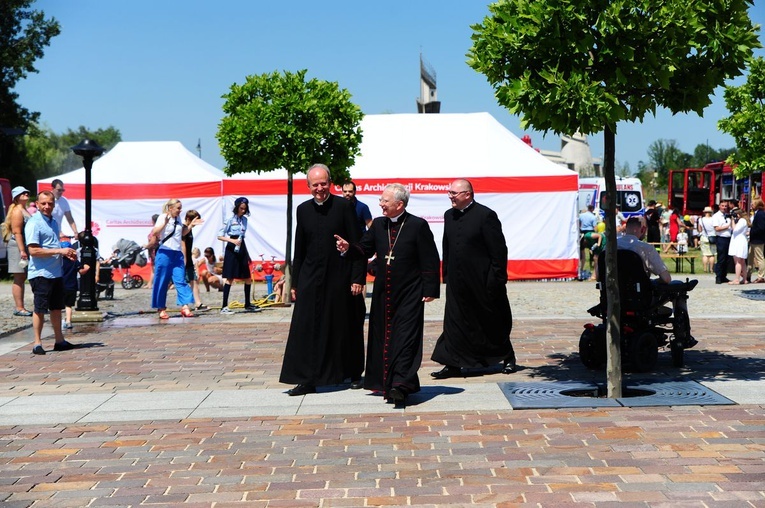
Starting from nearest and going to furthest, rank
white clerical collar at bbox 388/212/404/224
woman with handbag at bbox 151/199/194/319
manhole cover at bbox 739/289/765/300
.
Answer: white clerical collar at bbox 388/212/404/224 < woman with handbag at bbox 151/199/194/319 < manhole cover at bbox 739/289/765/300

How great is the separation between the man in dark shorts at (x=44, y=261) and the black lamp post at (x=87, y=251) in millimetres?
3418

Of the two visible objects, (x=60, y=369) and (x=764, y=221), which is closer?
(x=60, y=369)

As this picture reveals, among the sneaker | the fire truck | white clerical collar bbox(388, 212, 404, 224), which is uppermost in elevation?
the fire truck

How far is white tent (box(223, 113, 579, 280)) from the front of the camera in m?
22.6

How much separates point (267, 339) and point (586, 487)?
7330mm

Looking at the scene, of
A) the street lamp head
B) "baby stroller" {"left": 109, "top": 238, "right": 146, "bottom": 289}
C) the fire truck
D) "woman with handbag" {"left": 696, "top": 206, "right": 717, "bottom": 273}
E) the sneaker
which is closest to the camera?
the sneaker

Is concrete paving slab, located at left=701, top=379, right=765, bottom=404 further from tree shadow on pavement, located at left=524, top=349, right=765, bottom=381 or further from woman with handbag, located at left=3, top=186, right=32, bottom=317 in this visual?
woman with handbag, located at left=3, top=186, right=32, bottom=317

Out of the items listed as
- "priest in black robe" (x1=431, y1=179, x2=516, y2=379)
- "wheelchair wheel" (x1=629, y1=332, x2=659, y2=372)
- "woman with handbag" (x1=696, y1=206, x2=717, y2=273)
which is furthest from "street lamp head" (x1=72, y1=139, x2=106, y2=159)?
"woman with handbag" (x1=696, y1=206, x2=717, y2=273)

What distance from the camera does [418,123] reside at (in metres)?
24.4

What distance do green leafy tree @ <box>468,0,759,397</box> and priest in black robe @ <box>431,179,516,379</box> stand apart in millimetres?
1734

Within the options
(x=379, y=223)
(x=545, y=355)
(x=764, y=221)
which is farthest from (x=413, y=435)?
(x=764, y=221)

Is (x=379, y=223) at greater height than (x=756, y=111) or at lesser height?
lesser

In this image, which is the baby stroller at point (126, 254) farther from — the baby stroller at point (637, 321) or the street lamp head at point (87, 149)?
the baby stroller at point (637, 321)

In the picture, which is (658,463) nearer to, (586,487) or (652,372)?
(586,487)
